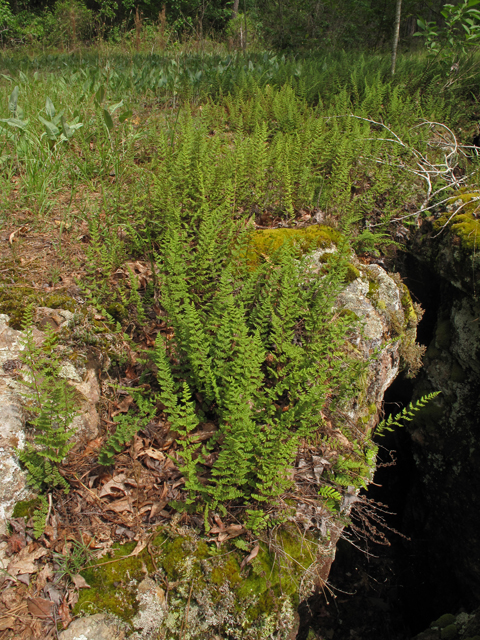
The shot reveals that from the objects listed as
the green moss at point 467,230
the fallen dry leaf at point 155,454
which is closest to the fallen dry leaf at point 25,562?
the fallen dry leaf at point 155,454

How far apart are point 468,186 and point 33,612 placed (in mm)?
5209

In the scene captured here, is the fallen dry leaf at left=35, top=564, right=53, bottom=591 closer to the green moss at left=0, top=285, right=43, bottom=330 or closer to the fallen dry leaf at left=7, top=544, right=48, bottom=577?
the fallen dry leaf at left=7, top=544, right=48, bottom=577

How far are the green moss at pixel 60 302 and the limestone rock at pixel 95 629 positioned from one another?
1885mm

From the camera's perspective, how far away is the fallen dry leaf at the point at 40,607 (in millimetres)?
1935

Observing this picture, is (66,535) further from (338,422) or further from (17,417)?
(338,422)

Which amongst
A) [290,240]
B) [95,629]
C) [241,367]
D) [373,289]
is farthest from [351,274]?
[95,629]

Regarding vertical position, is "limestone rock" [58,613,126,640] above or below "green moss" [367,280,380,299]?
below

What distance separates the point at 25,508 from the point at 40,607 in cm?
48

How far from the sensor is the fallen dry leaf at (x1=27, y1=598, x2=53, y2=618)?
6.35ft

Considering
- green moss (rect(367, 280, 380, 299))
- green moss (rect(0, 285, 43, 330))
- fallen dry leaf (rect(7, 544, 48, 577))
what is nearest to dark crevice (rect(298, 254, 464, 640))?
green moss (rect(367, 280, 380, 299))

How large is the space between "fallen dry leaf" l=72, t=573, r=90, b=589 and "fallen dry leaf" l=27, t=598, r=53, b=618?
0.42 ft

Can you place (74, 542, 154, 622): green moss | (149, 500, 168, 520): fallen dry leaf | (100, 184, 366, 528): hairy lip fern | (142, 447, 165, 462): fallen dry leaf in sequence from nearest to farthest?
(74, 542, 154, 622): green moss, (100, 184, 366, 528): hairy lip fern, (149, 500, 168, 520): fallen dry leaf, (142, 447, 165, 462): fallen dry leaf

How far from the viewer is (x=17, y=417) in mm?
2342

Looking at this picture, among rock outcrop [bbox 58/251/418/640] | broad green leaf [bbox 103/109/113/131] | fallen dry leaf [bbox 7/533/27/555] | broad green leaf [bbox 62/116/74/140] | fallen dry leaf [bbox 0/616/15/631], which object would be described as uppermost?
broad green leaf [bbox 103/109/113/131]
